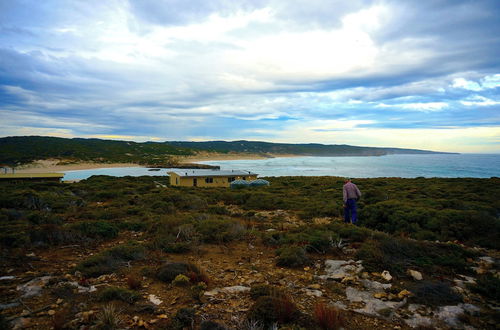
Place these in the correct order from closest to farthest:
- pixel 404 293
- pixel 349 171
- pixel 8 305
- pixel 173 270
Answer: pixel 8 305 < pixel 404 293 < pixel 173 270 < pixel 349 171

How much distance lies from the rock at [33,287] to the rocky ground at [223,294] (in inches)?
0.6

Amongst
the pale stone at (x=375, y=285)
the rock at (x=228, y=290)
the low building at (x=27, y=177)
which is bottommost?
the low building at (x=27, y=177)

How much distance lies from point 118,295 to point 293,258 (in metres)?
3.63

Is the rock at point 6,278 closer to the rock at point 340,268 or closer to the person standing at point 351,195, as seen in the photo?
the rock at point 340,268

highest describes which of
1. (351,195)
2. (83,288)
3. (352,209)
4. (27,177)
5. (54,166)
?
(351,195)

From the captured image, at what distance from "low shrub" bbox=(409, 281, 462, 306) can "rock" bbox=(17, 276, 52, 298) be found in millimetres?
6496

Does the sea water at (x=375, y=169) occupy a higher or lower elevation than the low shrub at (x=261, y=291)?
lower

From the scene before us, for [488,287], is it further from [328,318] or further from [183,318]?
[183,318]

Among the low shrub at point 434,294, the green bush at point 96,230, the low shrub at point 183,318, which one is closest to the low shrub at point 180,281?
the low shrub at point 183,318

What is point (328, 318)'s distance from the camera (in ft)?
12.9

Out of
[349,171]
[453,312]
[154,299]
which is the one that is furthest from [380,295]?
[349,171]

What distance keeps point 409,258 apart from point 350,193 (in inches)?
166

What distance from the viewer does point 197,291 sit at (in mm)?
5020

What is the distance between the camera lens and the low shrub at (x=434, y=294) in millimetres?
4523
